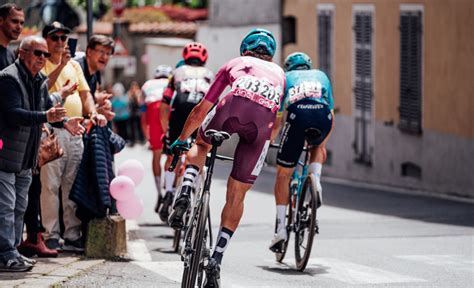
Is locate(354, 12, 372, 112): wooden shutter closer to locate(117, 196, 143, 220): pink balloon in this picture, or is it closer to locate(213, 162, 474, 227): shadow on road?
locate(213, 162, 474, 227): shadow on road

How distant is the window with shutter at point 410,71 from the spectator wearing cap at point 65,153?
11883mm

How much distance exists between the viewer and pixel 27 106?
392 inches

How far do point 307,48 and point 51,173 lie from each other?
17921mm

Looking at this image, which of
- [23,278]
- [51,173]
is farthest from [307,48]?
[23,278]

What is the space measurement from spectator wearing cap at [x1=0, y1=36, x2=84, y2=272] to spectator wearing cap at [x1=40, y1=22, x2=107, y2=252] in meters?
1.21

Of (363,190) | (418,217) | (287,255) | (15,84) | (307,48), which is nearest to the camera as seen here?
(15,84)

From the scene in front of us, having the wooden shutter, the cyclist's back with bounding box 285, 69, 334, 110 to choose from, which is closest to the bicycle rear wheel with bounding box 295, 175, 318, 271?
the cyclist's back with bounding box 285, 69, 334, 110

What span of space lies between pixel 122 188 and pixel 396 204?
27.4ft

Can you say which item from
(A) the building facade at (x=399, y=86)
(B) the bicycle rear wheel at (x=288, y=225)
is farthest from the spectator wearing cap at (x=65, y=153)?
(A) the building facade at (x=399, y=86)

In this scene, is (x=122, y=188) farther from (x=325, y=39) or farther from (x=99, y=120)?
(x=325, y=39)

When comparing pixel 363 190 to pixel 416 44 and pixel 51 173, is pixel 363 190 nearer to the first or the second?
pixel 416 44

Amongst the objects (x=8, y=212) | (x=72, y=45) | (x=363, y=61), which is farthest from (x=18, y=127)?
(x=363, y=61)

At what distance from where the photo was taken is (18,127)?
391 inches

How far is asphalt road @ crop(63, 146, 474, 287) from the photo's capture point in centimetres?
1045
